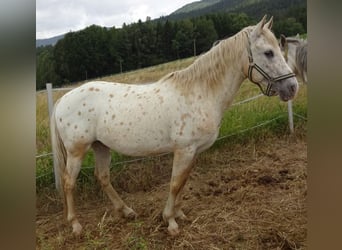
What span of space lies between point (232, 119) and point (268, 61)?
1.07 ft

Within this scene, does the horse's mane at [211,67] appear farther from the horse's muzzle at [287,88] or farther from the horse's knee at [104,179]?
the horse's knee at [104,179]

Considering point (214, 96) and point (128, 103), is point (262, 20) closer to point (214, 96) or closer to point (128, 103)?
point (214, 96)

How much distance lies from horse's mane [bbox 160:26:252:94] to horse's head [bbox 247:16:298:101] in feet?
0.21

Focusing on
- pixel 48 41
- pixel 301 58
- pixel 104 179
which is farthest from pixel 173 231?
pixel 48 41

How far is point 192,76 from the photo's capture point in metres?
1.84

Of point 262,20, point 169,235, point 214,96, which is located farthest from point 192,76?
point 169,235

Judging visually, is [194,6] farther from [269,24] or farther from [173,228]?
[173,228]

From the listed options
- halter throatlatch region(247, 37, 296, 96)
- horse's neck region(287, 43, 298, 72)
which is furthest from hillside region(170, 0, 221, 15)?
horse's neck region(287, 43, 298, 72)

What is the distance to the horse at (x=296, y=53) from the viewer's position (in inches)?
68.7

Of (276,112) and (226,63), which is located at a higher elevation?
(226,63)

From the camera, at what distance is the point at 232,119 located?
1.92m

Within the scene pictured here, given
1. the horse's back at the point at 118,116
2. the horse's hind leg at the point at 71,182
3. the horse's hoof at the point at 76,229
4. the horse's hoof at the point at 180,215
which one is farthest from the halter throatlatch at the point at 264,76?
the horse's hoof at the point at 76,229

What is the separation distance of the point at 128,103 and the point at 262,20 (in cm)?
69

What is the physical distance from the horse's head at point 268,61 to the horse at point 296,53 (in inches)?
2.6
